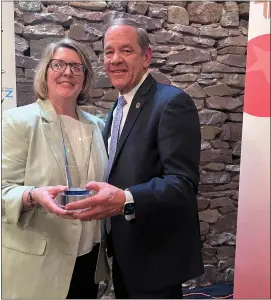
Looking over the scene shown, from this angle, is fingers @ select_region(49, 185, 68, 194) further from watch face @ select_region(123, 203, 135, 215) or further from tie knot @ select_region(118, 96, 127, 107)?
tie knot @ select_region(118, 96, 127, 107)

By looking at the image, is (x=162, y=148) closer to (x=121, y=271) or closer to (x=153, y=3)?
(x=121, y=271)

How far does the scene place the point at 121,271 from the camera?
1.19m

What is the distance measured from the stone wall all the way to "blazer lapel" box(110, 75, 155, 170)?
0.45 m

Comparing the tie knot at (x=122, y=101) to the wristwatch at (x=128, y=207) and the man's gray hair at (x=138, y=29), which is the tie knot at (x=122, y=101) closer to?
the man's gray hair at (x=138, y=29)

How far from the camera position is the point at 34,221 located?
3.75ft

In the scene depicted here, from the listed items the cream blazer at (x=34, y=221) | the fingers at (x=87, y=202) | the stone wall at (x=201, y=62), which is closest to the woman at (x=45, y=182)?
the cream blazer at (x=34, y=221)

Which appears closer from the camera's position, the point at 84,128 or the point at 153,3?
the point at 84,128

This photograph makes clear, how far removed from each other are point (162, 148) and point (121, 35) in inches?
16.3

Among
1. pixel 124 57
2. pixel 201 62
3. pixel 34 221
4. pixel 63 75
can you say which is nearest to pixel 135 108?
pixel 124 57

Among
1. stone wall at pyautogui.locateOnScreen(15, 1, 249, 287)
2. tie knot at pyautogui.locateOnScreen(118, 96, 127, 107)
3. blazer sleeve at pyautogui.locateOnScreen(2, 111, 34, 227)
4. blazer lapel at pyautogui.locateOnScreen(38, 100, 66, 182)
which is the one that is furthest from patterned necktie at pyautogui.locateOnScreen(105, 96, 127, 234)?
stone wall at pyautogui.locateOnScreen(15, 1, 249, 287)

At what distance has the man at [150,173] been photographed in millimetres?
1045

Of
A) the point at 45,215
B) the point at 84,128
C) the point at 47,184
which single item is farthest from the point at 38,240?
the point at 84,128

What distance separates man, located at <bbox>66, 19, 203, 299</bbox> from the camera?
3.43 ft

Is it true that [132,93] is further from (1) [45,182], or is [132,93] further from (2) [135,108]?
(1) [45,182]
